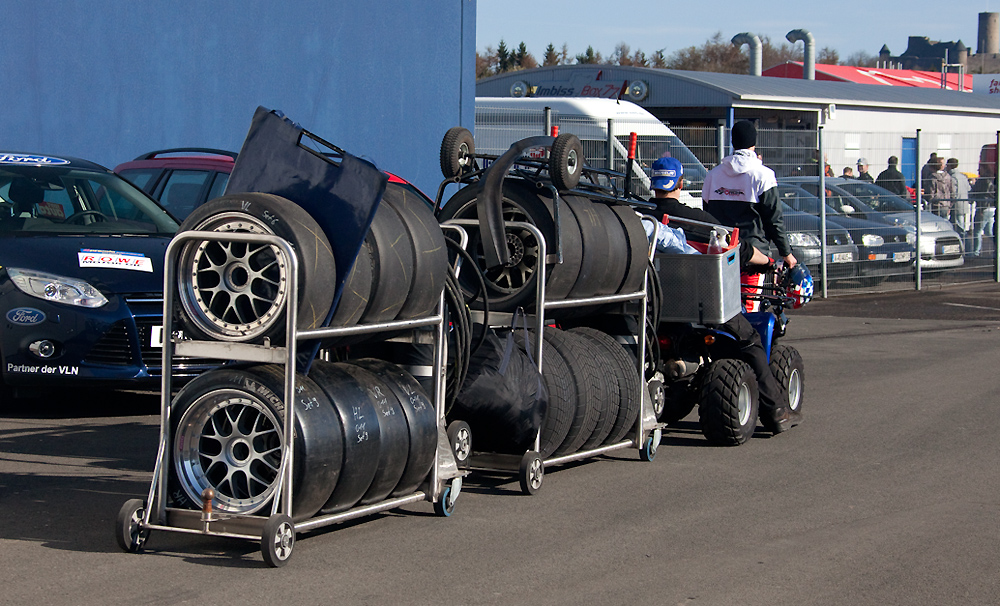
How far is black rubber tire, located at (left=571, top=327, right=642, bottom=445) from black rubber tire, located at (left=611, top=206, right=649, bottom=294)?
327 mm

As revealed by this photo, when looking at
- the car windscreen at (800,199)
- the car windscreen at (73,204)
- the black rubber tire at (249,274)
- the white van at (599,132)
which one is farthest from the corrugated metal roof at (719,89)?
the black rubber tire at (249,274)

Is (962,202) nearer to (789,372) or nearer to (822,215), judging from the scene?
(822,215)

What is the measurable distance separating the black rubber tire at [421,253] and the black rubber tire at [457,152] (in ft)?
4.14

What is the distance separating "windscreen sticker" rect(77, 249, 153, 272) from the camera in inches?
322

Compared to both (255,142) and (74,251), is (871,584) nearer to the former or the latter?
(255,142)

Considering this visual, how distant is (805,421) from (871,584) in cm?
404

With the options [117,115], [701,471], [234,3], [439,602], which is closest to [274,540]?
[439,602]

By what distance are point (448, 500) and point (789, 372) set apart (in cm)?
351

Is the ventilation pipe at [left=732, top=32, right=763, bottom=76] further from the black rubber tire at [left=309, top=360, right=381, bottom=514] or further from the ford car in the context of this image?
the black rubber tire at [left=309, top=360, right=381, bottom=514]

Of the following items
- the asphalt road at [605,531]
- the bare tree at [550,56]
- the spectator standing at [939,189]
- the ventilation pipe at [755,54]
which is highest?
the bare tree at [550,56]

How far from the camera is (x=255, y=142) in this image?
5520 millimetres

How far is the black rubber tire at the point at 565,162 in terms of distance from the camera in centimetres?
675

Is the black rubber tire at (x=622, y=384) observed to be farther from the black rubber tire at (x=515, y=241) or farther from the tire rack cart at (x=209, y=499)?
the tire rack cart at (x=209, y=499)

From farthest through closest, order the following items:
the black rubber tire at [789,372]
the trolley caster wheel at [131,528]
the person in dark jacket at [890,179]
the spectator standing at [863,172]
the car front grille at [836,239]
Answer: the person in dark jacket at [890,179] → the spectator standing at [863,172] → the car front grille at [836,239] → the black rubber tire at [789,372] → the trolley caster wheel at [131,528]
